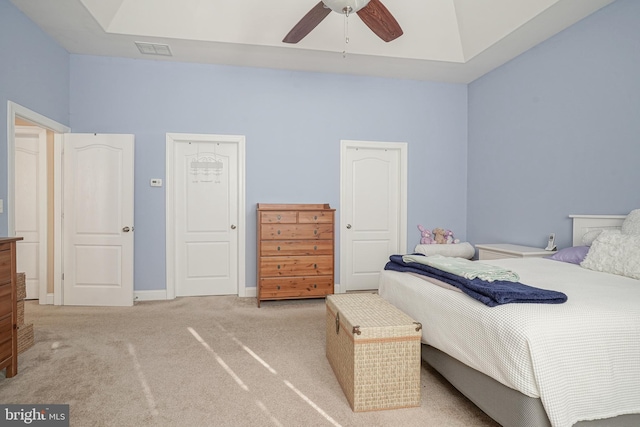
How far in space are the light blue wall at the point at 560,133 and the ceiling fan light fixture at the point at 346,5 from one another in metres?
2.40

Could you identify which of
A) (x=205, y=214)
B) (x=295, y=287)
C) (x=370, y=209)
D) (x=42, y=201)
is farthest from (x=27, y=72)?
(x=370, y=209)

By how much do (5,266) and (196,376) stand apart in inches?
58.3

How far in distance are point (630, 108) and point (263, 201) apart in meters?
3.87

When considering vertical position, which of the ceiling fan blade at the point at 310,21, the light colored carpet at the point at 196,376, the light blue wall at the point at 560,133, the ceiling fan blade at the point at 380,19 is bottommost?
the light colored carpet at the point at 196,376

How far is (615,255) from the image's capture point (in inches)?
98.2

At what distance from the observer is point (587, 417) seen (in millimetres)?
1461

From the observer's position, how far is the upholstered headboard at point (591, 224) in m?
3.03

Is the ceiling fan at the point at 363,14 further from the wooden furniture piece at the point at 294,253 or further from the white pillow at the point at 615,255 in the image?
the white pillow at the point at 615,255

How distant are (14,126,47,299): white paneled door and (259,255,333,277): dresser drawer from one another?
2686 mm

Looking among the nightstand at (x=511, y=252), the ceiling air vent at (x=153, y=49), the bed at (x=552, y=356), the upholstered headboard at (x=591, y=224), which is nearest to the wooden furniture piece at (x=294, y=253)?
the nightstand at (x=511, y=252)

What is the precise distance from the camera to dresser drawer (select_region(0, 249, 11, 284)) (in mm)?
2294

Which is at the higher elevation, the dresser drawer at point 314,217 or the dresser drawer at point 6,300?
the dresser drawer at point 314,217

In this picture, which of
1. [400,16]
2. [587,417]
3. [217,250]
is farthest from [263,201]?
[587,417]

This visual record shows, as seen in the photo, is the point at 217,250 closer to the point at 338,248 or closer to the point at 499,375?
the point at 338,248
